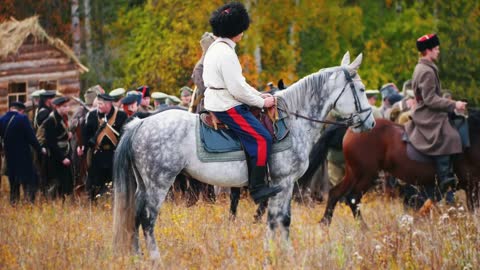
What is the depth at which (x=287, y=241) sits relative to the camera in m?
9.62

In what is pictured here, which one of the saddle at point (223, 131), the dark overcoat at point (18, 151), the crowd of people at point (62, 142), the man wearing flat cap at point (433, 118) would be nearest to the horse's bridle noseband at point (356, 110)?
the saddle at point (223, 131)

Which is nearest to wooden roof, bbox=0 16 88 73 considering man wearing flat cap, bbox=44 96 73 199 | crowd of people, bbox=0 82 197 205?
crowd of people, bbox=0 82 197 205

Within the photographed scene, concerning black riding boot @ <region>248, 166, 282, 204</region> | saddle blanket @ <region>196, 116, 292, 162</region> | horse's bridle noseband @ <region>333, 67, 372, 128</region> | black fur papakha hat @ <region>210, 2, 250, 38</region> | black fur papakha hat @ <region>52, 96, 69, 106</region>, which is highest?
black fur papakha hat @ <region>210, 2, 250, 38</region>

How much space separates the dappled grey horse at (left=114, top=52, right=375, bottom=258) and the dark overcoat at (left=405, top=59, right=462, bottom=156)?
3.12 m

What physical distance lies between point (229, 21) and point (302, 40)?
66.1ft

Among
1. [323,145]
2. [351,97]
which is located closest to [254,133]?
[351,97]

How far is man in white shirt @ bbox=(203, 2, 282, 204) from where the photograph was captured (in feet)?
31.1

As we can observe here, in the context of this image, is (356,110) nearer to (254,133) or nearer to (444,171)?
(254,133)

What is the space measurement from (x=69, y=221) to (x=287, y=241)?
3.24 m

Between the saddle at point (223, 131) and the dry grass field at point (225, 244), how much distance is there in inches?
→ 38.0

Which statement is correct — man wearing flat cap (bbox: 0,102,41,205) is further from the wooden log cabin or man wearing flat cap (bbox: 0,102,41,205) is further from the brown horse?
the wooden log cabin

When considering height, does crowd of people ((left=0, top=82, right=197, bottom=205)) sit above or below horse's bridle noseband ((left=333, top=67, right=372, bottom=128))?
below

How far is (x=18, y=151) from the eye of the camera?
51.0 ft

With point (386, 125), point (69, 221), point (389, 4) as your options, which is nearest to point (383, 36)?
point (389, 4)
